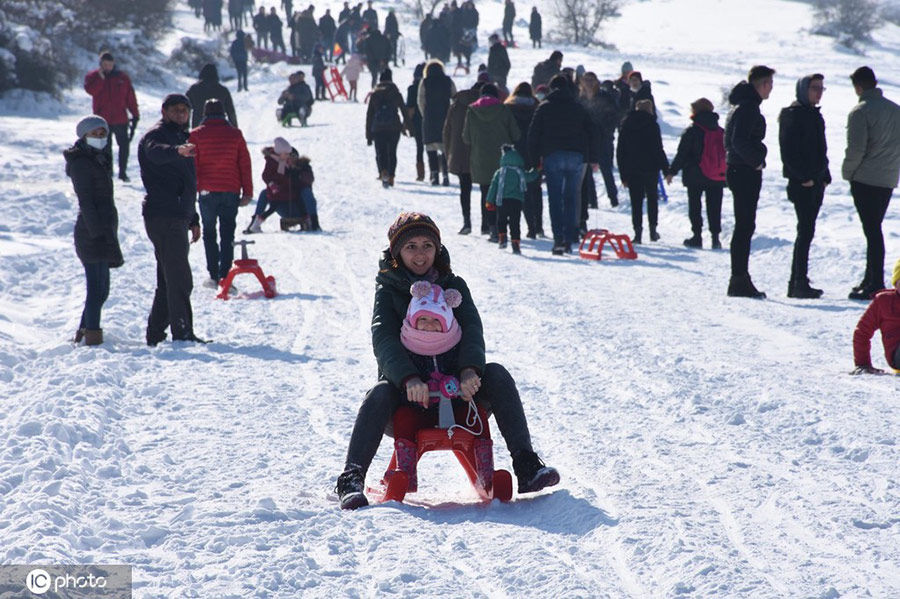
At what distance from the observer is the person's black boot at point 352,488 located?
4.58 meters

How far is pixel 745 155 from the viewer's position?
31.5 ft

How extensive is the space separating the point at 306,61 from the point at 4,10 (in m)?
16.9

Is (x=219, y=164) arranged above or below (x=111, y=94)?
below

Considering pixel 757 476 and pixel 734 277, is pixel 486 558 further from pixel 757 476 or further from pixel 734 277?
pixel 734 277

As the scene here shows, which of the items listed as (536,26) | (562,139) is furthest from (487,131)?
(536,26)

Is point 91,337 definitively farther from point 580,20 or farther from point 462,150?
point 580,20

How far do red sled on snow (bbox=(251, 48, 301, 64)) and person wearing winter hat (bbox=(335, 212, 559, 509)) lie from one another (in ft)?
139

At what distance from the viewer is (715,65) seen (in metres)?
43.4

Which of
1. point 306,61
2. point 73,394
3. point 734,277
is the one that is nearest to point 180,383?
point 73,394

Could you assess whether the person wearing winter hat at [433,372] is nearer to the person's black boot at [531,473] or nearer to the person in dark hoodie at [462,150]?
the person's black boot at [531,473]

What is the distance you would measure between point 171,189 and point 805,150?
18.4 feet

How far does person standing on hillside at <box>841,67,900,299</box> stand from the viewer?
31.3 feet

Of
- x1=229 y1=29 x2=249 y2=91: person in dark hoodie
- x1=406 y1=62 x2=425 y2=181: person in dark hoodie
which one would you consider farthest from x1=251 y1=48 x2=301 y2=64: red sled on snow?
x1=406 y1=62 x2=425 y2=181: person in dark hoodie

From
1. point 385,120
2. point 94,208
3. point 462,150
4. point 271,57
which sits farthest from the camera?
point 271,57
